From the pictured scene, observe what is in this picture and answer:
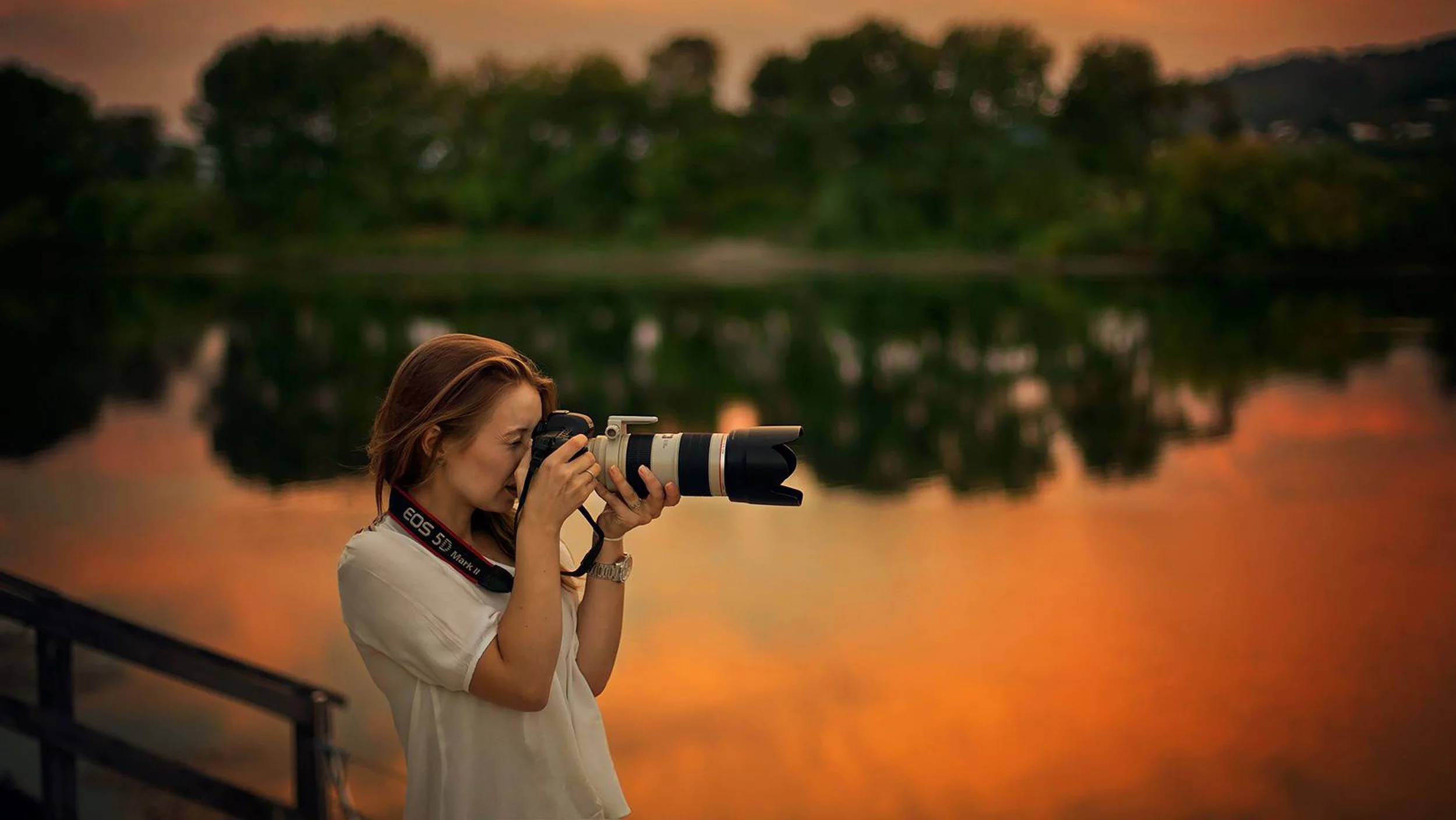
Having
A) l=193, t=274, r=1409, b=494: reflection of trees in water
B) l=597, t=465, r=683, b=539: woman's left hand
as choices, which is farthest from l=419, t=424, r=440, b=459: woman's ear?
l=193, t=274, r=1409, b=494: reflection of trees in water

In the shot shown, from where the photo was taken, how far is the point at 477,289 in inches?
1944

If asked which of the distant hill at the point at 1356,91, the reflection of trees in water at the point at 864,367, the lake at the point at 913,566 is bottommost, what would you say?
the lake at the point at 913,566

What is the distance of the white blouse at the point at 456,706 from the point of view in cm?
215

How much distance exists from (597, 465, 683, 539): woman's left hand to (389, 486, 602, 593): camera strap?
0.18 meters

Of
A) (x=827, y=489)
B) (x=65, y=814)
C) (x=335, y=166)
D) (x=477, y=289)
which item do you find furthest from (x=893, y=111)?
(x=65, y=814)

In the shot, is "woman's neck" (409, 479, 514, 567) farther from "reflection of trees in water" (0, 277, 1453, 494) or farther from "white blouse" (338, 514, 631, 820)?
"reflection of trees in water" (0, 277, 1453, 494)

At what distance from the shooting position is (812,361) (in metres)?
27.7

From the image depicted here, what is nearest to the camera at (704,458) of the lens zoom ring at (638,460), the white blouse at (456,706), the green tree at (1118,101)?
the lens zoom ring at (638,460)

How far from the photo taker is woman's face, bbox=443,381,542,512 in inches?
87.7

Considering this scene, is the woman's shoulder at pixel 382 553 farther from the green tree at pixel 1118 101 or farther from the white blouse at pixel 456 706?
the green tree at pixel 1118 101

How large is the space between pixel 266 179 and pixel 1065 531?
249 feet

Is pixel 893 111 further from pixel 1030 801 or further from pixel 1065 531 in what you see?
pixel 1030 801

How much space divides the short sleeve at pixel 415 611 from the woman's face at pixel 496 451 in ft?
0.46

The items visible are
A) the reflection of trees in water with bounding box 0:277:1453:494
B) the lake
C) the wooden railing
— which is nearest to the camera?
the wooden railing
